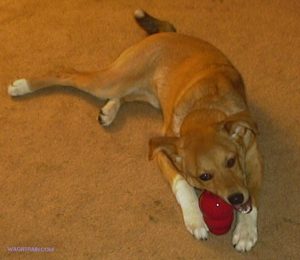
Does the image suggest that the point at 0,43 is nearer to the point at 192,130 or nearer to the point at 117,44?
the point at 117,44

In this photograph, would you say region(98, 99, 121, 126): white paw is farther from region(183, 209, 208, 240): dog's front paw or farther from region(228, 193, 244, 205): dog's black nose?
region(228, 193, 244, 205): dog's black nose

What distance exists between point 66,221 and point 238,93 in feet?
4.02

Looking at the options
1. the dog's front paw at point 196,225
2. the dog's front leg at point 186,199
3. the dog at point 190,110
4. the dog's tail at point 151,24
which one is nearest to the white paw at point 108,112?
the dog at point 190,110

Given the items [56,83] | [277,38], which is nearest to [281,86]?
[277,38]

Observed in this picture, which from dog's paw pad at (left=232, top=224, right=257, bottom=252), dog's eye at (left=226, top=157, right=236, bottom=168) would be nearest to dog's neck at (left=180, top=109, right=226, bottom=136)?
dog's eye at (left=226, top=157, right=236, bottom=168)

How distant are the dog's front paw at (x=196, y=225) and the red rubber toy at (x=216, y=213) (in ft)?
0.11

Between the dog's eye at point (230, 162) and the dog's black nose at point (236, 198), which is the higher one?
the dog's eye at point (230, 162)

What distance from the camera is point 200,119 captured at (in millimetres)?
3436

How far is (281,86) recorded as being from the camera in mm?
4184

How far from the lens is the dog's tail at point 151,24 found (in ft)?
14.5

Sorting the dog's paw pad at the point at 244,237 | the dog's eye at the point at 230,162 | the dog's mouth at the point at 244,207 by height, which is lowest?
the dog's paw pad at the point at 244,237

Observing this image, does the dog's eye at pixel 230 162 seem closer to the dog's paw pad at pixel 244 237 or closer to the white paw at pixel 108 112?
the dog's paw pad at pixel 244 237

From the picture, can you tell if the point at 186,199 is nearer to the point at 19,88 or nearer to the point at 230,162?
the point at 230,162

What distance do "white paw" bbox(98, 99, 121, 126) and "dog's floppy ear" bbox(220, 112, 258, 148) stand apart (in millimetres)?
1022
